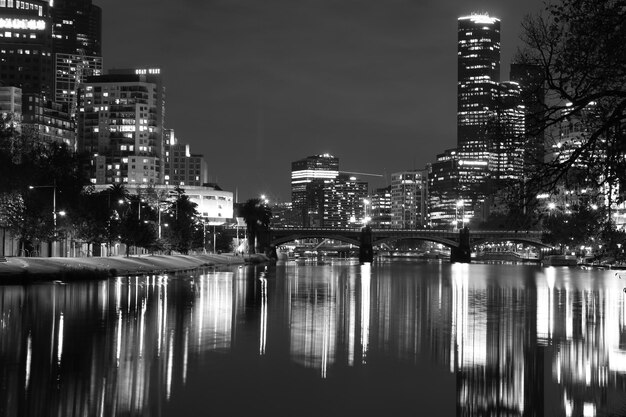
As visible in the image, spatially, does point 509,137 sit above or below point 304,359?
above

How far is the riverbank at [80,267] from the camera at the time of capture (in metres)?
77.7

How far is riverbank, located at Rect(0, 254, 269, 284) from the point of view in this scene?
77.7m

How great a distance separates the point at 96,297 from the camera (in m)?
58.4

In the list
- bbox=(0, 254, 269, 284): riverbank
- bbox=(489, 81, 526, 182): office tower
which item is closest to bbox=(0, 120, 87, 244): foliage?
bbox=(0, 254, 269, 284): riverbank

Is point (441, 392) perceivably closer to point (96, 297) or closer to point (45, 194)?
point (96, 297)

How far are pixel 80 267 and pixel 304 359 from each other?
63.4 metres

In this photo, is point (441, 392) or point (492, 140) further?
point (441, 392)

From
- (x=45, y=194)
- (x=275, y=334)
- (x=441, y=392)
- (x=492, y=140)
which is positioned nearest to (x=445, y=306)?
(x=275, y=334)

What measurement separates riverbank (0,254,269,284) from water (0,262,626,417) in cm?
2386

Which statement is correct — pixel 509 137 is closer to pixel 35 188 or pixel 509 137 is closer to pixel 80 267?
pixel 80 267

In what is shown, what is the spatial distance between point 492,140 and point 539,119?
1.26 metres

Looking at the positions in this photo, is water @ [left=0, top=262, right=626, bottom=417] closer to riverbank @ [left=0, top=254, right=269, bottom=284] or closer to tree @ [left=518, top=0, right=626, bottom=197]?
tree @ [left=518, top=0, right=626, bottom=197]

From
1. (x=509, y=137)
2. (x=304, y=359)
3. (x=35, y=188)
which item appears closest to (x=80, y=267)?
(x=35, y=188)

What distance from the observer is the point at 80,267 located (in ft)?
292
